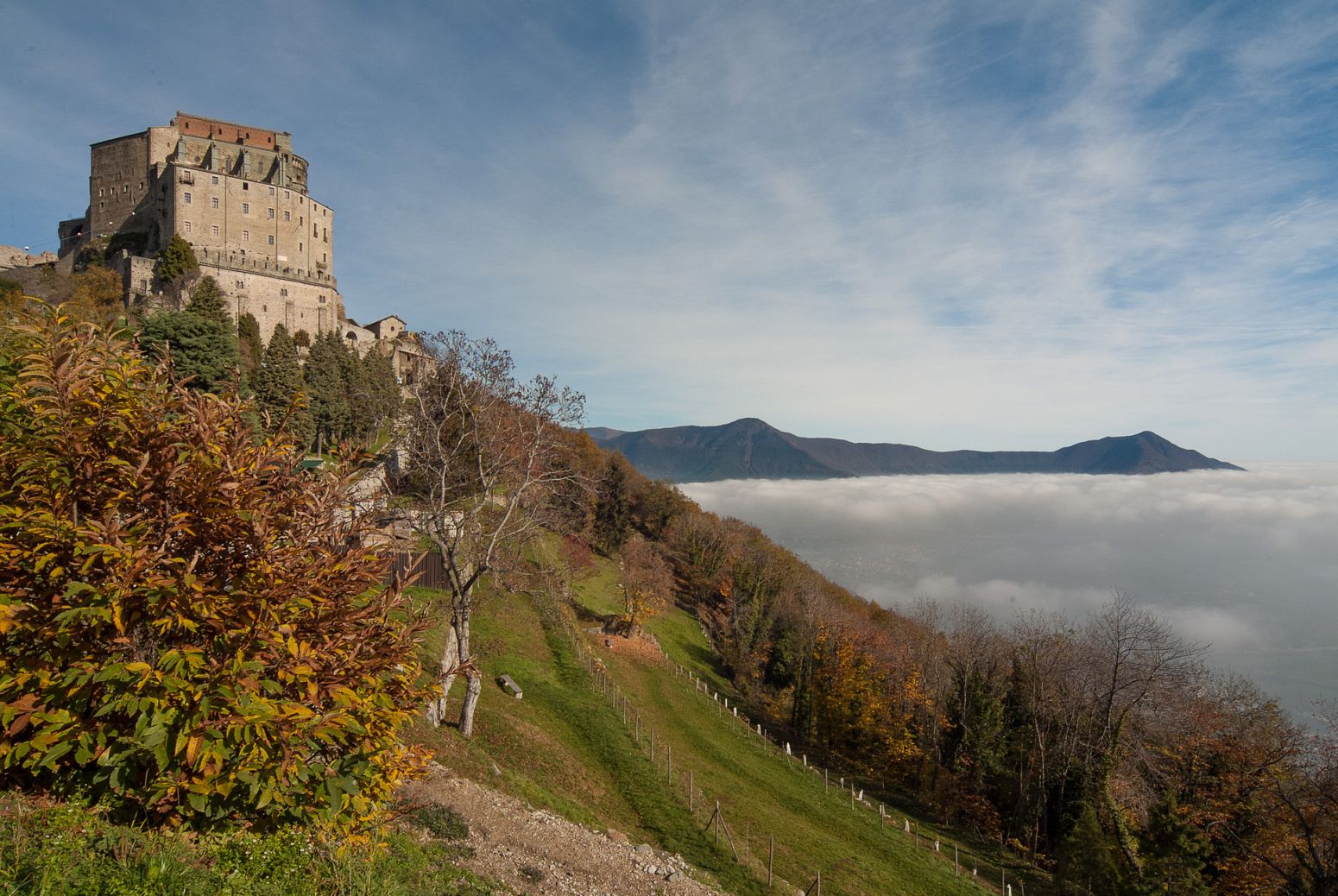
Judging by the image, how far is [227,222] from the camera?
67.4m

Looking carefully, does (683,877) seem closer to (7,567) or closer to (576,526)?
(7,567)

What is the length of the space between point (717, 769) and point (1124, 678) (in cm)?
2441

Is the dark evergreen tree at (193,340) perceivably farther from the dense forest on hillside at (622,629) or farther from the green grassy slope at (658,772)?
the green grassy slope at (658,772)

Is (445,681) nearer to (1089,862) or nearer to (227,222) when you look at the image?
(1089,862)

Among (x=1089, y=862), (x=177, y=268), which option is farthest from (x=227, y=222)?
(x=1089, y=862)

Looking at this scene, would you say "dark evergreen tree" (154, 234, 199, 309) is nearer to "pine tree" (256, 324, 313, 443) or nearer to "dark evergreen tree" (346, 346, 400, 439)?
"dark evergreen tree" (346, 346, 400, 439)

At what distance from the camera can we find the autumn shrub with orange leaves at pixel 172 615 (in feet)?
14.7

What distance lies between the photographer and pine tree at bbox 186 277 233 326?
48.8 meters

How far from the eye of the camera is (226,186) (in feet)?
223

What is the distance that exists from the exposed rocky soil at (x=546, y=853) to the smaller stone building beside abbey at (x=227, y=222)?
2515 inches

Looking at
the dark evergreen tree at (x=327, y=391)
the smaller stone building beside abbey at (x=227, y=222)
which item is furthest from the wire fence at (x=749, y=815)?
the smaller stone building beside abbey at (x=227, y=222)

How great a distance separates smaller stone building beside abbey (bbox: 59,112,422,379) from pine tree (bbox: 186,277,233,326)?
6.07 meters

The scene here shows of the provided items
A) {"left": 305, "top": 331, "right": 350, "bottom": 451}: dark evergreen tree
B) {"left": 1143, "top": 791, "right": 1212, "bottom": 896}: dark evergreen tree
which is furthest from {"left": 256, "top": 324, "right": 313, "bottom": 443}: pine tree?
{"left": 1143, "top": 791, "right": 1212, "bottom": 896}: dark evergreen tree

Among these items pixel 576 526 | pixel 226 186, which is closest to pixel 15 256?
pixel 226 186
